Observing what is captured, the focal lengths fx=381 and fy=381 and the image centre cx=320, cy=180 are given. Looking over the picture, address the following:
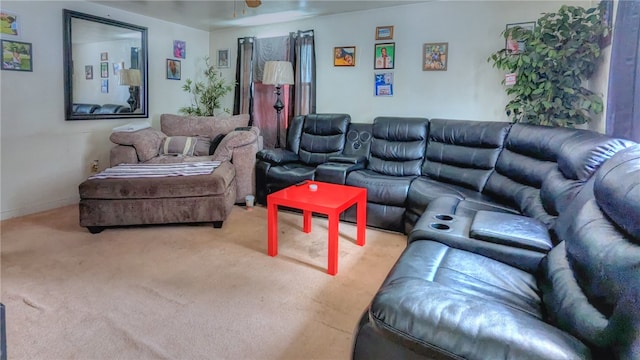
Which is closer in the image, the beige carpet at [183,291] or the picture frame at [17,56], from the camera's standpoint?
the beige carpet at [183,291]

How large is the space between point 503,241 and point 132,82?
173 inches

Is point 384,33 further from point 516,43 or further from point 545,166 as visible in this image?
point 545,166

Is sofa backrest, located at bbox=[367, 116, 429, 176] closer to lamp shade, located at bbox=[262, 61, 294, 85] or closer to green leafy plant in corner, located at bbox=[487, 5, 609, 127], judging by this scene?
green leafy plant in corner, located at bbox=[487, 5, 609, 127]

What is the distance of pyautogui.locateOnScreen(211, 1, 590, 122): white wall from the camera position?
379cm

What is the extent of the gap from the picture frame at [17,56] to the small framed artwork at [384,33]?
350 centimetres

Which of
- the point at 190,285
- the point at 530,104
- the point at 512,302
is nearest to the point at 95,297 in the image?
the point at 190,285

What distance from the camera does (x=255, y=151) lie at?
4145 millimetres

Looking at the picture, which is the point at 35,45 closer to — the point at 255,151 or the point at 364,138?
the point at 255,151

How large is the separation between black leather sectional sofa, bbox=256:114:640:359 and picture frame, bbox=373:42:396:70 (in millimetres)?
876

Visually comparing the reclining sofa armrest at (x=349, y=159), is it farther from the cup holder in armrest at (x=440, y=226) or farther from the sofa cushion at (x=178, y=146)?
the cup holder in armrest at (x=440, y=226)

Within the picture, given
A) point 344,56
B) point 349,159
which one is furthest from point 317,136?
point 344,56

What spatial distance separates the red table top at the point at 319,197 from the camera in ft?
8.45

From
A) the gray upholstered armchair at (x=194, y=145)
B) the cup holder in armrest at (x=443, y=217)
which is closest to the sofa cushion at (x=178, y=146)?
the gray upholstered armchair at (x=194, y=145)

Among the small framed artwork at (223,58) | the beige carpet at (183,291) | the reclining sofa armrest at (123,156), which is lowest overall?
the beige carpet at (183,291)
